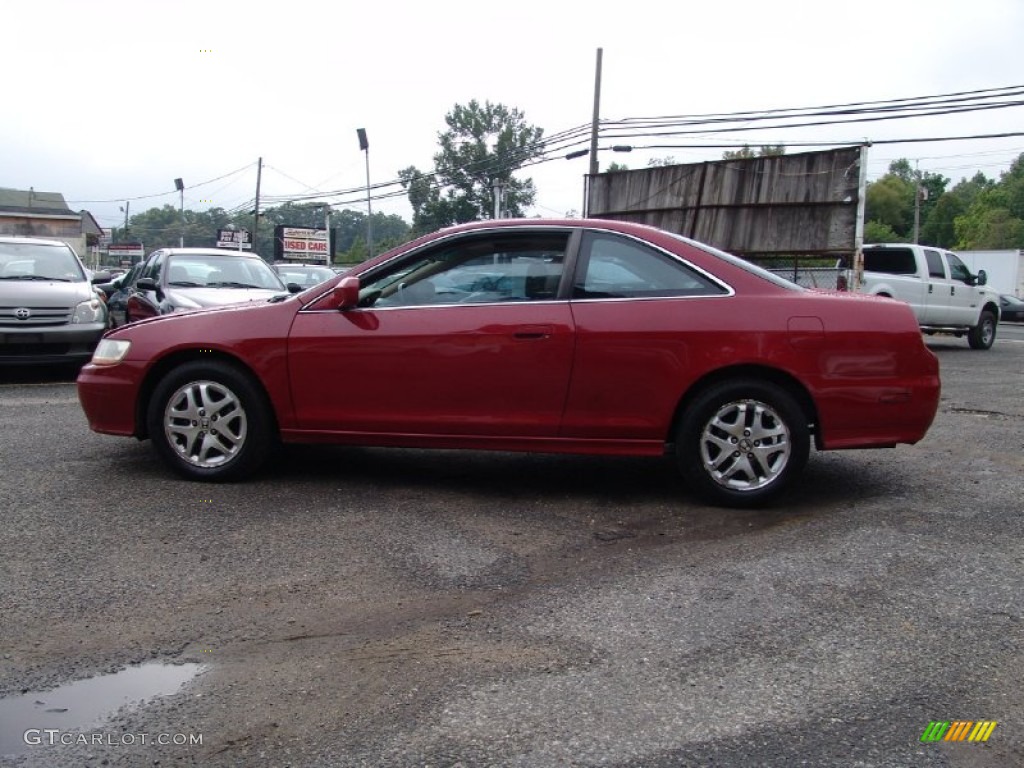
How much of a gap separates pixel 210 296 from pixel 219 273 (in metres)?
0.87

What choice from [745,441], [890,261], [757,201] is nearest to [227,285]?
[745,441]

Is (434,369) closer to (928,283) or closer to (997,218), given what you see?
(928,283)

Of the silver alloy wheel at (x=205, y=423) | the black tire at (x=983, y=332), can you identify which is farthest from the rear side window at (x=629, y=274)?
the black tire at (x=983, y=332)

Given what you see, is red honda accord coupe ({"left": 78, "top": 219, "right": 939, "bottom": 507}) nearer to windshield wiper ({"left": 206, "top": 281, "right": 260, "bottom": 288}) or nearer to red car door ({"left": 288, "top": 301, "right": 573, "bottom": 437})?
red car door ({"left": 288, "top": 301, "right": 573, "bottom": 437})

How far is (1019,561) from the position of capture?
13.4ft

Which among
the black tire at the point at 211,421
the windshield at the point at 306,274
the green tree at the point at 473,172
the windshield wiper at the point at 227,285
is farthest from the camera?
the green tree at the point at 473,172

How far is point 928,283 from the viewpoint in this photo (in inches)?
621

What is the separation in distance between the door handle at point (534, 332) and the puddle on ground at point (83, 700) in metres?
2.47

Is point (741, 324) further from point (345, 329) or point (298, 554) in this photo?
point (298, 554)

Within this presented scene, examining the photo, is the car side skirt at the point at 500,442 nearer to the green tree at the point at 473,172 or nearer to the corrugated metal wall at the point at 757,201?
the corrugated metal wall at the point at 757,201

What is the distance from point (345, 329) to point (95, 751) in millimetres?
2888

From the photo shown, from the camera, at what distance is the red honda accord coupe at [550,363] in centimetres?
482

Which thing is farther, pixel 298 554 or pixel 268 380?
pixel 268 380

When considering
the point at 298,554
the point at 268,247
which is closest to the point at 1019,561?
the point at 298,554
